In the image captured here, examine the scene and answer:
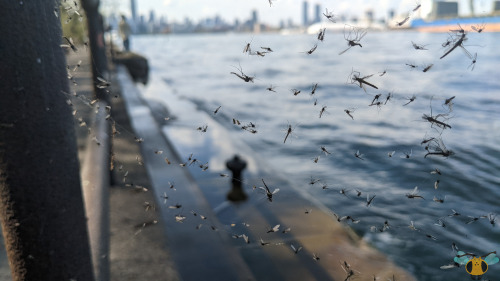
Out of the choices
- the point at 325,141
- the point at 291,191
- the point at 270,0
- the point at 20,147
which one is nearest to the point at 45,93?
the point at 20,147

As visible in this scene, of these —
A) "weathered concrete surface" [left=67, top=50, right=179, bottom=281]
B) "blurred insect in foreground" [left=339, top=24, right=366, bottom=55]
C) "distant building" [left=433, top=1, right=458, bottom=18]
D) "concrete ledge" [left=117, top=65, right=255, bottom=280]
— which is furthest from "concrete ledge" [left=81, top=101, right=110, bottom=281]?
"distant building" [left=433, top=1, right=458, bottom=18]

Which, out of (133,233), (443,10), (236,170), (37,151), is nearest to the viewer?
(37,151)

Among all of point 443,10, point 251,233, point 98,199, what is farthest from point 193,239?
point 443,10

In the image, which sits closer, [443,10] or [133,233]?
[133,233]

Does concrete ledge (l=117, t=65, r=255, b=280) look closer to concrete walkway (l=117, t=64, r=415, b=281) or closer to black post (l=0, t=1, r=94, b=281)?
concrete walkway (l=117, t=64, r=415, b=281)

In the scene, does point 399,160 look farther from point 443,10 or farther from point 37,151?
point 37,151

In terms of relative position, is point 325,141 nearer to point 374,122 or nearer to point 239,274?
point 374,122

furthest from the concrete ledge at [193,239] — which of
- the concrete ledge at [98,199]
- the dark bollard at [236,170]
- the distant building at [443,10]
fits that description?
the distant building at [443,10]

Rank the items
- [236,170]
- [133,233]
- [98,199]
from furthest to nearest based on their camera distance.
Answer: [236,170] → [98,199] → [133,233]

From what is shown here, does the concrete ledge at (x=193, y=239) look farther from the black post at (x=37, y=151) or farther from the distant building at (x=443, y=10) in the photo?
the distant building at (x=443, y=10)
